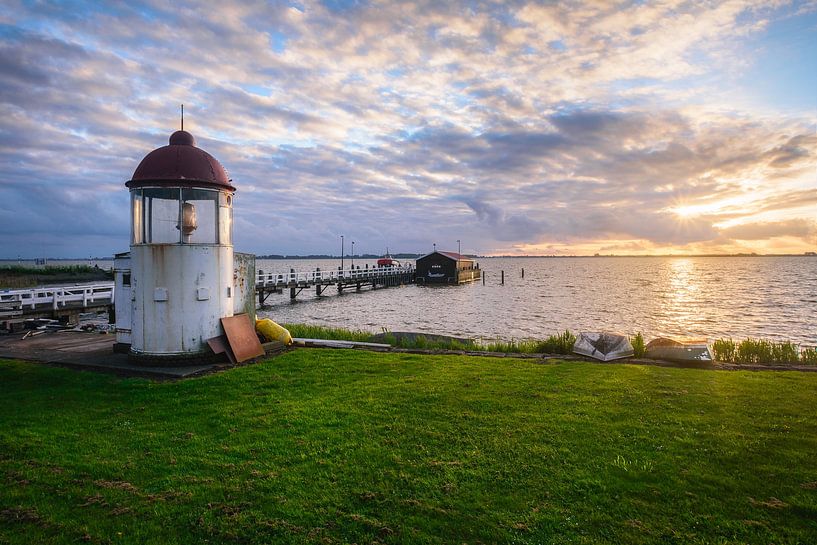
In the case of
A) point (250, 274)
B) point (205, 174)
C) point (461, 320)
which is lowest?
point (461, 320)

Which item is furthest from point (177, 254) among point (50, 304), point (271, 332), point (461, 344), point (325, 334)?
point (50, 304)

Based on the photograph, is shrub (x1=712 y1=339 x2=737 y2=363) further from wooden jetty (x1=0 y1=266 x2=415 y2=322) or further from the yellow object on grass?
wooden jetty (x1=0 y1=266 x2=415 y2=322)

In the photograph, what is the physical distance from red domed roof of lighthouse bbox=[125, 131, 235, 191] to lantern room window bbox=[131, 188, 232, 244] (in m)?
0.27

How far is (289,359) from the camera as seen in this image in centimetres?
1087

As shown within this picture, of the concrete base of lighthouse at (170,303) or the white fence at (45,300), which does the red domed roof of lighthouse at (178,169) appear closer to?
the concrete base of lighthouse at (170,303)

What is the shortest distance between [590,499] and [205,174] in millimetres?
9940

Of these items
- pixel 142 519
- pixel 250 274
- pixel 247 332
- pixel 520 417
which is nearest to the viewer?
pixel 142 519

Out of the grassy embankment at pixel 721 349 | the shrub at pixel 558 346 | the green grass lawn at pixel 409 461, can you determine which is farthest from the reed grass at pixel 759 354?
the green grass lawn at pixel 409 461

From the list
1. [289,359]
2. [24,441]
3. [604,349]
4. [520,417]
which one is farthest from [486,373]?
[24,441]

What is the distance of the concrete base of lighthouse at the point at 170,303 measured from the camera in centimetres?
999

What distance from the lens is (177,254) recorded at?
10.0 m

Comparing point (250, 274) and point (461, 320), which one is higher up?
point (250, 274)

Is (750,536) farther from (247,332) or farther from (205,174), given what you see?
(205,174)

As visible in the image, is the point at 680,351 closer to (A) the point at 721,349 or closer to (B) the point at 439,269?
(A) the point at 721,349
